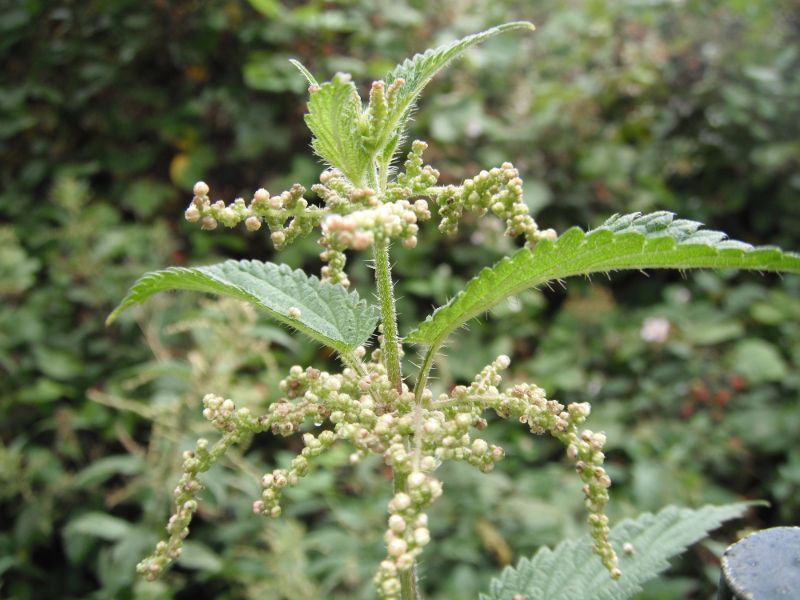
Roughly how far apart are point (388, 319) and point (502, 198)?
0.21m

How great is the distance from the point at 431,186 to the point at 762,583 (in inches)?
21.9

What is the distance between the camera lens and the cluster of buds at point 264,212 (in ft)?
2.64

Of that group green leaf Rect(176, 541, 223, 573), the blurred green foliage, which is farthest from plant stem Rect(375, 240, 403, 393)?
green leaf Rect(176, 541, 223, 573)

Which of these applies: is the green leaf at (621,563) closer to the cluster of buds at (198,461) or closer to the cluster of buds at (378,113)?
the cluster of buds at (198,461)

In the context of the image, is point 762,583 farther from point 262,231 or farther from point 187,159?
point 187,159

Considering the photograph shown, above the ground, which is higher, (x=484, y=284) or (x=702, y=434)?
(x=702, y=434)

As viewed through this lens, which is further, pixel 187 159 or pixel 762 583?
pixel 187 159

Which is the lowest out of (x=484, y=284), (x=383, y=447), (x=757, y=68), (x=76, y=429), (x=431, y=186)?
(x=383, y=447)

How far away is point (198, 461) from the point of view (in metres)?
0.87

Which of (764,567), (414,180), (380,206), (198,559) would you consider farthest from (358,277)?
(764,567)

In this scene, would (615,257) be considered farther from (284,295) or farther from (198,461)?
(198,461)

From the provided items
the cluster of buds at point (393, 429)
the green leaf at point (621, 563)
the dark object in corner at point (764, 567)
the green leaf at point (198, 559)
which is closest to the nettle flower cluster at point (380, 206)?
the cluster of buds at point (393, 429)

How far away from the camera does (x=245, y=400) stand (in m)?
2.30

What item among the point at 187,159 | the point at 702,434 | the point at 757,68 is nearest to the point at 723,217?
the point at 757,68
